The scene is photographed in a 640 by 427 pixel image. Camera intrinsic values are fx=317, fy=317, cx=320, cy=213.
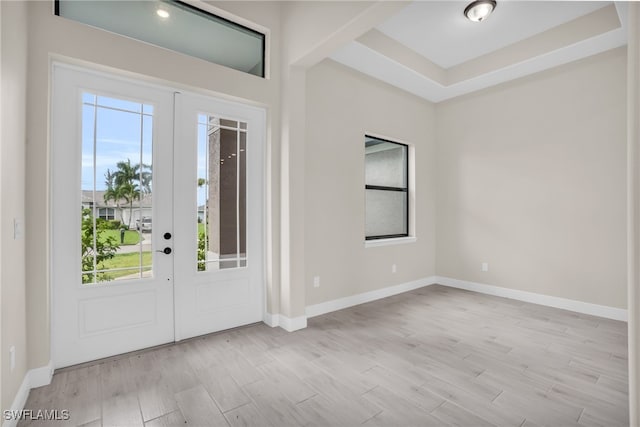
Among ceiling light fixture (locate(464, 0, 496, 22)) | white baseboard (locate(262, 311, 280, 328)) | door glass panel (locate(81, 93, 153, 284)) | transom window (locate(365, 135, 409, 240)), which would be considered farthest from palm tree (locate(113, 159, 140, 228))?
ceiling light fixture (locate(464, 0, 496, 22))

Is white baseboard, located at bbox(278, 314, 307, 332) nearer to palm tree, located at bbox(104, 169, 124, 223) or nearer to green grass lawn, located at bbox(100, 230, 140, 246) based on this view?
green grass lawn, located at bbox(100, 230, 140, 246)

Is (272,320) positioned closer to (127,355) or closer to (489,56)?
(127,355)

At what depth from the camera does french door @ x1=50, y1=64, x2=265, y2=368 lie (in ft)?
7.91

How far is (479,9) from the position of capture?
3.17m

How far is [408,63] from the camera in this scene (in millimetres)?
4062

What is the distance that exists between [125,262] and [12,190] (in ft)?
3.21

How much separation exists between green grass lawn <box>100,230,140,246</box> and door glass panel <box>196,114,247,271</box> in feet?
1.71

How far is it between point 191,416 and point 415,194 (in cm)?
414

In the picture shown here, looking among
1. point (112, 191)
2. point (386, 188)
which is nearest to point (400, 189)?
point (386, 188)

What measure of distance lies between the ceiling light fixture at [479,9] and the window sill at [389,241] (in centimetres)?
281

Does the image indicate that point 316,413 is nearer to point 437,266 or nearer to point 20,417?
point 20,417

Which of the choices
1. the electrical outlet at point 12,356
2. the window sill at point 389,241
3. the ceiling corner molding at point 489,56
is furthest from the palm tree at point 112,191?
the window sill at point 389,241

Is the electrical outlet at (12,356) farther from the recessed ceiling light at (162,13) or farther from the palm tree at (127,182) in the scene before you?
the recessed ceiling light at (162,13)

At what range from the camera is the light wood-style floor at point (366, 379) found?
1917mm
